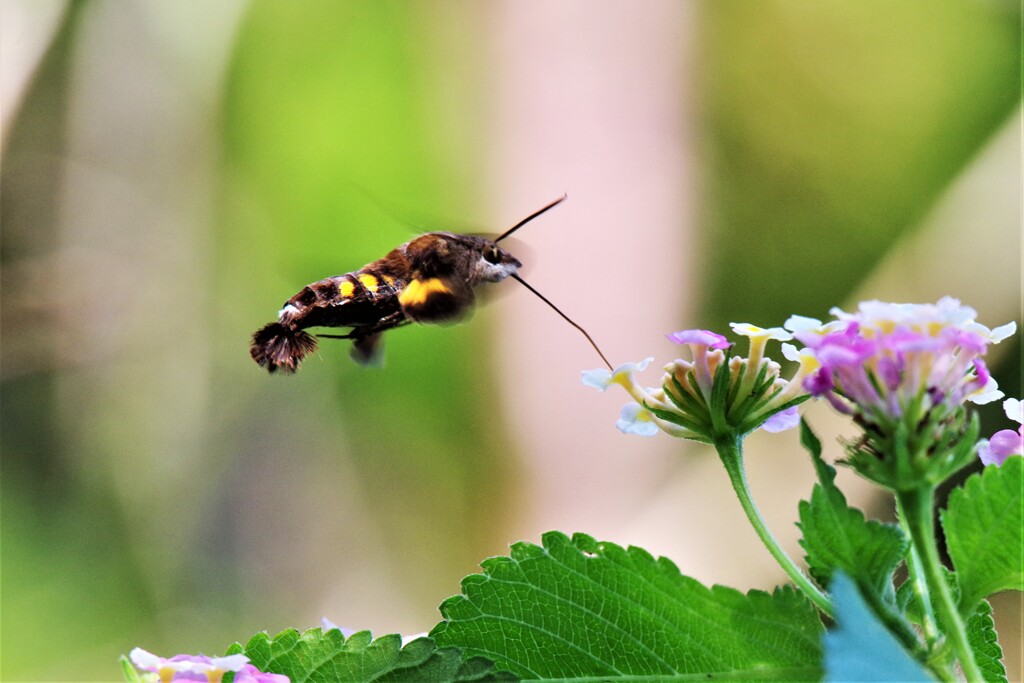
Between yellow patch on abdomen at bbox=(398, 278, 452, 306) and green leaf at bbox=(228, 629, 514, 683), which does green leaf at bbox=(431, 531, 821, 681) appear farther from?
yellow patch on abdomen at bbox=(398, 278, 452, 306)

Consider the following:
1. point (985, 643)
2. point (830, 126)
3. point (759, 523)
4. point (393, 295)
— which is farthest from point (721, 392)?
point (830, 126)

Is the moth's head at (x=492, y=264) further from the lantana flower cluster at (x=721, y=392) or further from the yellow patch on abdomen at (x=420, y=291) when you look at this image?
the lantana flower cluster at (x=721, y=392)

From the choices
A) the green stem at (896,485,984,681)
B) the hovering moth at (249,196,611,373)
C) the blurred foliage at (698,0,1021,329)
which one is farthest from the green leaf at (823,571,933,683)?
the blurred foliage at (698,0,1021,329)

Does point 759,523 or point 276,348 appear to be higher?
point 276,348

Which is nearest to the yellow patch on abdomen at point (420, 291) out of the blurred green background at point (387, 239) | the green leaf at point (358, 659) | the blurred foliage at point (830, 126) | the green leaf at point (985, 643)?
the green leaf at point (358, 659)

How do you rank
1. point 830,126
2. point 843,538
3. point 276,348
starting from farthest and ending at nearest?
1. point 830,126
2. point 276,348
3. point 843,538

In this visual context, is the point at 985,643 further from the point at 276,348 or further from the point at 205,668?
Result: the point at 276,348
